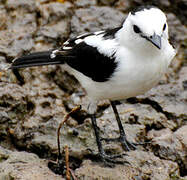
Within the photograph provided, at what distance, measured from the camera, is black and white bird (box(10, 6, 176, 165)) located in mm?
4020

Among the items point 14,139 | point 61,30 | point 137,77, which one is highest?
point 137,77

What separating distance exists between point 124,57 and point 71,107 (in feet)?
5.25

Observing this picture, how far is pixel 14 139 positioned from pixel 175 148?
6.41 feet

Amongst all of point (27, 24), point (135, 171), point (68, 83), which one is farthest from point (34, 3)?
point (135, 171)

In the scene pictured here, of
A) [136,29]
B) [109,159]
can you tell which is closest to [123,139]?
[109,159]

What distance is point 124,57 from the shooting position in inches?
169

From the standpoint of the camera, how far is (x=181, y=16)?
23.2 feet

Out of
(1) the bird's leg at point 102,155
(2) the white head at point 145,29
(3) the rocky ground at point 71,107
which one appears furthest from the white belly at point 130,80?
(3) the rocky ground at point 71,107

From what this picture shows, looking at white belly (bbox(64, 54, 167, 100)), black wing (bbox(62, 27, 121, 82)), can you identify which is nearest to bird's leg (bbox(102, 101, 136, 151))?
white belly (bbox(64, 54, 167, 100))

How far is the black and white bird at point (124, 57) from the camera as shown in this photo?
4020mm

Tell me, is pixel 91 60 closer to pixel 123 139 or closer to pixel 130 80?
pixel 130 80

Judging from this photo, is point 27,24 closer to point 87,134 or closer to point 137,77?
point 87,134

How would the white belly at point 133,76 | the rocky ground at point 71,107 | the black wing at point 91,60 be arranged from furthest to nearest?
A: 1. the rocky ground at point 71,107
2. the black wing at point 91,60
3. the white belly at point 133,76

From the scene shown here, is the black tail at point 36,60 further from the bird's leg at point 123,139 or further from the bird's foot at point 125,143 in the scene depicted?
the bird's foot at point 125,143
